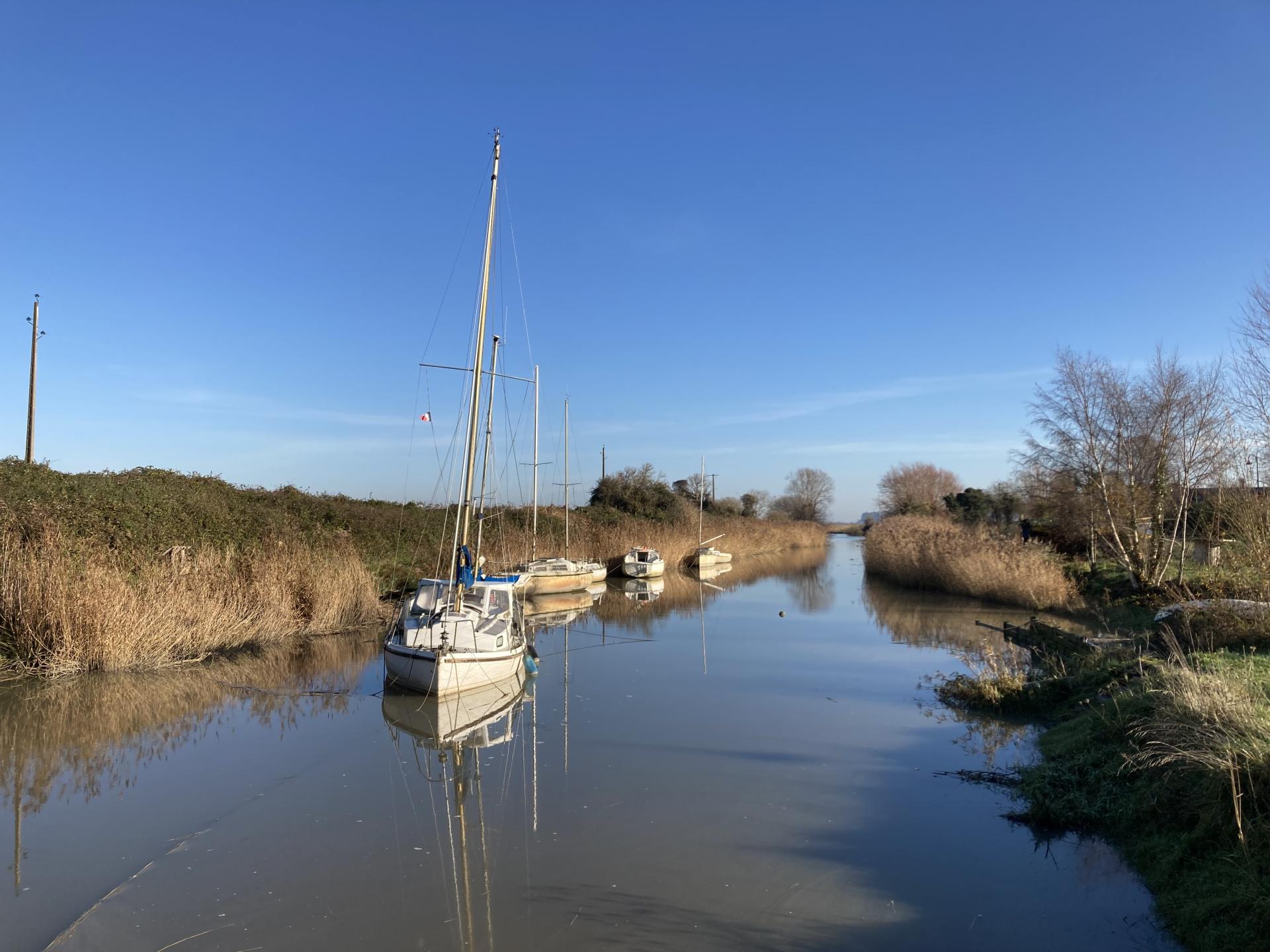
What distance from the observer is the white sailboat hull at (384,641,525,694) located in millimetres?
11938

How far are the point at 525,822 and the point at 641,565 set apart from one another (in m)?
27.8

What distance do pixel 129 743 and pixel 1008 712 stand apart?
Result: 11.5m

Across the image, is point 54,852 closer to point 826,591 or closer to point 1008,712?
point 1008,712

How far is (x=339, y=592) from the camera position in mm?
19016

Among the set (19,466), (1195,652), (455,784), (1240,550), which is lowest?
(455,784)

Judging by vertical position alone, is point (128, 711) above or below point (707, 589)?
below

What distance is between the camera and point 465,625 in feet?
42.2

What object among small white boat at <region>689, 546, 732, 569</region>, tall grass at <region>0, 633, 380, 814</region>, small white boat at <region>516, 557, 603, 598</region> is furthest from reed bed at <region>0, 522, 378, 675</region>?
small white boat at <region>689, 546, 732, 569</region>

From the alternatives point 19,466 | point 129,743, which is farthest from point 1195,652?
point 19,466

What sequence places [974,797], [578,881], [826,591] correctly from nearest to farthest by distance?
1. [578,881]
2. [974,797]
3. [826,591]

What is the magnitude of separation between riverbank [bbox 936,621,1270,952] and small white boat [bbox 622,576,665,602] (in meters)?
19.1

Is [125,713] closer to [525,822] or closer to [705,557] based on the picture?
[525,822]

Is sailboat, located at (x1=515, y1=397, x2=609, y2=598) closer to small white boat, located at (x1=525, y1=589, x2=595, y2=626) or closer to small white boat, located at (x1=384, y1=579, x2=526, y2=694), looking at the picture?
small white boat, located at (x1=525, y1=589, x2=595, y2=626)

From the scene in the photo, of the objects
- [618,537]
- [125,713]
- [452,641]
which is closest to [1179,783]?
[452,641]
